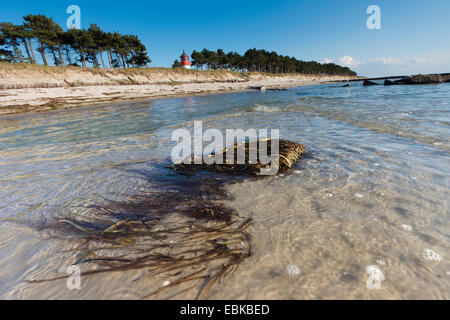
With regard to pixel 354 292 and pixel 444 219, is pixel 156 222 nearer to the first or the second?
pixel 354 292

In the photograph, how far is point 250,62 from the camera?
8388 centimetres

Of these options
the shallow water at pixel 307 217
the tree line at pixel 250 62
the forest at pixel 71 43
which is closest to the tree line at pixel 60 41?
the forest at pixel 71 43

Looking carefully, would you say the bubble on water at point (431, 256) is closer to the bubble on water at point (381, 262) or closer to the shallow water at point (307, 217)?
the shallow water at point (307, 217)

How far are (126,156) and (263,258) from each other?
4185 millimetres

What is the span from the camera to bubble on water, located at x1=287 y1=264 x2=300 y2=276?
5.27 feet

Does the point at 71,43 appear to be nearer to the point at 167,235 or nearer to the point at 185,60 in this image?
the point at 185,60

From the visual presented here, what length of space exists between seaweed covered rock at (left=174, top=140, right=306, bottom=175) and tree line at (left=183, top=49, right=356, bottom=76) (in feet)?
232

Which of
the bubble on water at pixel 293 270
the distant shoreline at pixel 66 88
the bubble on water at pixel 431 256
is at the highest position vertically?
the distant shoreline at pixel 66 88

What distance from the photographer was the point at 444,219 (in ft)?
6.79

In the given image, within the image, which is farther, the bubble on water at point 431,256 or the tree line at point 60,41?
the tree line at point 60,41

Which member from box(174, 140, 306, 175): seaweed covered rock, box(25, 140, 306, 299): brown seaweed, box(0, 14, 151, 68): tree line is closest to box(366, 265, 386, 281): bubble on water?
box(25, 140, 306, 299): brown seaweed

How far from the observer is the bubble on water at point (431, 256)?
1.64 m

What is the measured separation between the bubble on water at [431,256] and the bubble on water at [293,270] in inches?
45.6
